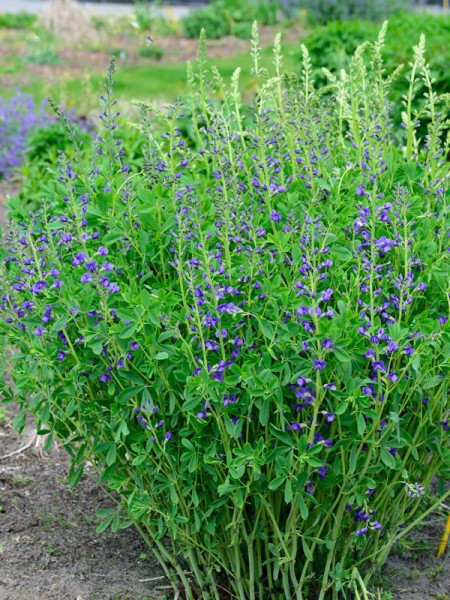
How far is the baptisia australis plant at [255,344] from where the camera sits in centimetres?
241

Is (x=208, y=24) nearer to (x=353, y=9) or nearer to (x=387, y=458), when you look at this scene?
(x=353, y=9)

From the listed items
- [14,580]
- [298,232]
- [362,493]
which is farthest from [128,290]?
[14,580]

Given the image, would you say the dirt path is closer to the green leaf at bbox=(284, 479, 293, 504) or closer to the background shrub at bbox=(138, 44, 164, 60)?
the green leaf at bbox=(284, 479, 293, 504)

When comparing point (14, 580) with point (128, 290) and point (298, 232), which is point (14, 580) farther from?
point (298, 232)

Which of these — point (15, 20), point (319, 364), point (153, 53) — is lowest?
point (153, 53)

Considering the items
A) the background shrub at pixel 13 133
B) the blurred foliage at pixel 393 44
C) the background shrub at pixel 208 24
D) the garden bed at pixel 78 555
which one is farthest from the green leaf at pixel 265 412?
the background shrub at pixel 208 24

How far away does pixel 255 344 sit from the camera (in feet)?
8.56

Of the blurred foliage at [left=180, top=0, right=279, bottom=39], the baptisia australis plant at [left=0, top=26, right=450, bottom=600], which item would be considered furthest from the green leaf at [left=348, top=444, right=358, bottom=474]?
the blurred foliage at [left=180, top=0, right=279, bottom=39]

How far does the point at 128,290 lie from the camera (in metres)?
2.50

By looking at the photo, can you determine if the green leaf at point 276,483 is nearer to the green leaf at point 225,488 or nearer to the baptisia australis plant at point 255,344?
the baptisia australis plant at point 255,344

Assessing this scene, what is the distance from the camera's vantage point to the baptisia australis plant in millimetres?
2406

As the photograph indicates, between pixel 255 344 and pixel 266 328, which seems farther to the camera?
pixel 255 344

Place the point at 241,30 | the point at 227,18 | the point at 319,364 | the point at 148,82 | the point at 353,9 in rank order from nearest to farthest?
the point at 319,364, the point at 148,82, the point at 353,9, the point at 241,30, the point at 227,18

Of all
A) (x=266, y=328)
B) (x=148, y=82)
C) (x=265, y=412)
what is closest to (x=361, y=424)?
(x=265, y=412)
